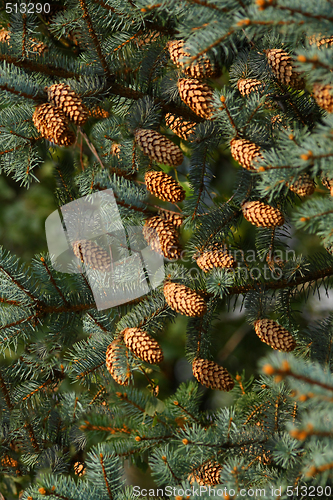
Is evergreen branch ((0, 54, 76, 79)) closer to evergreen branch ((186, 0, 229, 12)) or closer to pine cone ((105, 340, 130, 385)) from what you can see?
evergreen branch ((186, 0, 229, 12))

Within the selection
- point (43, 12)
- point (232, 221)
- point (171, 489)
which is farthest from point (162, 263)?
point (43, 12)

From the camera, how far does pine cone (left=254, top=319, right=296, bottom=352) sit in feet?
2.64

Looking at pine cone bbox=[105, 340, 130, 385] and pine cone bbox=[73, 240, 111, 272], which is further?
pine cone bbox=[73, 240, 111, 272]

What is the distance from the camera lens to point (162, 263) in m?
0.90

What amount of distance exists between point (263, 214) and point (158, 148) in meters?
0.24

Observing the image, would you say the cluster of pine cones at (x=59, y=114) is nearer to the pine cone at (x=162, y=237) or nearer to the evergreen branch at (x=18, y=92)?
the evergreen branch at (x=18, y=92)

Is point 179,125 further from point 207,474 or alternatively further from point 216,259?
point 207,474

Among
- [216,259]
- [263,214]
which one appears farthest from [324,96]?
[216,259]

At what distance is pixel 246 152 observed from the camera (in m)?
0.71

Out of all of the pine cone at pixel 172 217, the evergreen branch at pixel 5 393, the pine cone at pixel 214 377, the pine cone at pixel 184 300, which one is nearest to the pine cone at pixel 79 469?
the evergreen branch at pixel 5 393

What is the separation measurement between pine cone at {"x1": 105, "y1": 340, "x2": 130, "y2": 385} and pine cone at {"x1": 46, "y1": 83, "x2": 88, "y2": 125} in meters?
0.44

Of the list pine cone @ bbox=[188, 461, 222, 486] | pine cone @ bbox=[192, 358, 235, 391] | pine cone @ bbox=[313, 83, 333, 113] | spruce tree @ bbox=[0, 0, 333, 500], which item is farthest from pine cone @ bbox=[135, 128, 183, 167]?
pine cone @ bbox=[188, 461, 222, 486]

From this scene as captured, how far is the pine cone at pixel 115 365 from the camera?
0.75m

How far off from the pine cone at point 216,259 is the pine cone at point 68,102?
0.36m
